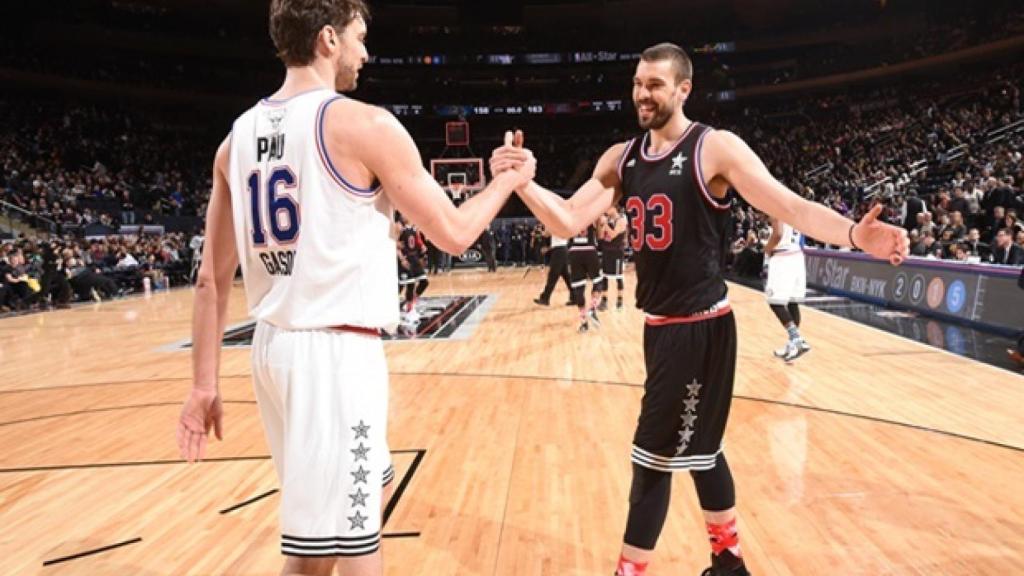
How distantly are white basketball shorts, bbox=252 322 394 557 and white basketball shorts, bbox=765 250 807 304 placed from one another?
6.65 meters

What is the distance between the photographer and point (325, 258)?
1706 millimetres

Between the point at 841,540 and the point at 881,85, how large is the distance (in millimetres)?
35246

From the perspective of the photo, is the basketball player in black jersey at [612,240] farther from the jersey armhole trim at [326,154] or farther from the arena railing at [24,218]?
the arena railing at [24,218]

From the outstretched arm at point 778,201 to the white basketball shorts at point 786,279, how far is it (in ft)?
17.5

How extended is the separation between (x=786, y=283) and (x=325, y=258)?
676 cm

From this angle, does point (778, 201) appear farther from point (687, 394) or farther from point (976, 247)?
point (976, 247)

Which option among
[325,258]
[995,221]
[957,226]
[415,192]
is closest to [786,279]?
[415,192]

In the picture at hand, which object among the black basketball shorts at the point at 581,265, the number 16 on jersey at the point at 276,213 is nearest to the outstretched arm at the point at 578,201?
the number 16 on jersey at the point at 276,213

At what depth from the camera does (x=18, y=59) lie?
2531 cm

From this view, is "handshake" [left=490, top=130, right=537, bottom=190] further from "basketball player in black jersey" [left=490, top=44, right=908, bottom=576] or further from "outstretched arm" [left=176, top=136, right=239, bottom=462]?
"outstretched arm" [left=176, top=136, right=239, bottom=462]

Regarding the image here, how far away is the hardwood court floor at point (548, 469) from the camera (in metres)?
3.24

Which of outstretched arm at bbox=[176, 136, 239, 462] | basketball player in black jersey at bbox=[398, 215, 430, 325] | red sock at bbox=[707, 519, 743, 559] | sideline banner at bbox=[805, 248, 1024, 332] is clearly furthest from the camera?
basketball player in black jersey at bbox=[398, 215, 430, 325]

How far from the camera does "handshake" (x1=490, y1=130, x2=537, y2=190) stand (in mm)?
2156

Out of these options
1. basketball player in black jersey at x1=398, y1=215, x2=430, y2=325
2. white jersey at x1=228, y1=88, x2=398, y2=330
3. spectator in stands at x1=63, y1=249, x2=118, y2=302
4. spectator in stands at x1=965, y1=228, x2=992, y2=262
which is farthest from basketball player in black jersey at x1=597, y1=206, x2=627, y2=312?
spectator in stands at x1=63, y1=249, x2=118, y2=302
